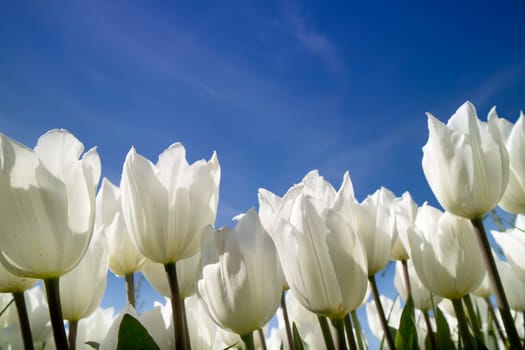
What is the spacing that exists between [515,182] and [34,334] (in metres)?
2.31

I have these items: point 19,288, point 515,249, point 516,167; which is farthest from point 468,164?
point 19,288

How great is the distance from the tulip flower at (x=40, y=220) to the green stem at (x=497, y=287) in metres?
1.34

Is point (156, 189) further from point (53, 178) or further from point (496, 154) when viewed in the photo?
point (496, 154)

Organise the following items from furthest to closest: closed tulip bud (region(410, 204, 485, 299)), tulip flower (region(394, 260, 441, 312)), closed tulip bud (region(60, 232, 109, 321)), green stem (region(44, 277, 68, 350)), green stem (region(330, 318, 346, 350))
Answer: tulip flower (region(394, 260, 441, 312)), closed tulip bud (region(410, 204, 485, 299)), closed tulip bud (region(60, 232, 109, 321)), green stem (region(330, 318, 346, 350)), green stem (region(44, 277, 68, 350))

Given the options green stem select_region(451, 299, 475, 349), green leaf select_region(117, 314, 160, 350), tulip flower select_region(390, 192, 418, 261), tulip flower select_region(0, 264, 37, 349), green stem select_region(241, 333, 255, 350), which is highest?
tulip flower select_region(390, 192, 418, 261)

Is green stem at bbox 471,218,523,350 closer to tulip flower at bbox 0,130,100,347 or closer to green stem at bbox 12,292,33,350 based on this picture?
tulip flower at bbox 0,130,100,347

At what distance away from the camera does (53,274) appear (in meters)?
1.18

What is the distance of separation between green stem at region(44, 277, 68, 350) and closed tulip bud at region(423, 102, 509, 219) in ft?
4.50

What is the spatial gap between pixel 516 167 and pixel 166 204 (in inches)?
56.2

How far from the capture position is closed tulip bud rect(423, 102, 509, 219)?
5.41 feet

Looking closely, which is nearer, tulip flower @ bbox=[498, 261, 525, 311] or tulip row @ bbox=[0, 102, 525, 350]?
tulip row @ bbox=[0, 102, 525, 350]

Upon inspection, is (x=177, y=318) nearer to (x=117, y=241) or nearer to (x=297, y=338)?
(x=117, y=241)

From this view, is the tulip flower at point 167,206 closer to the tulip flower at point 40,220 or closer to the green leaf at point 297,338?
the tulip flower at point 40,220

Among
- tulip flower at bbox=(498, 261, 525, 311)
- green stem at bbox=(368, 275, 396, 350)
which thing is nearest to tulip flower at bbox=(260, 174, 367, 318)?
green stem at bbox=(368, 275, 396, 350)
